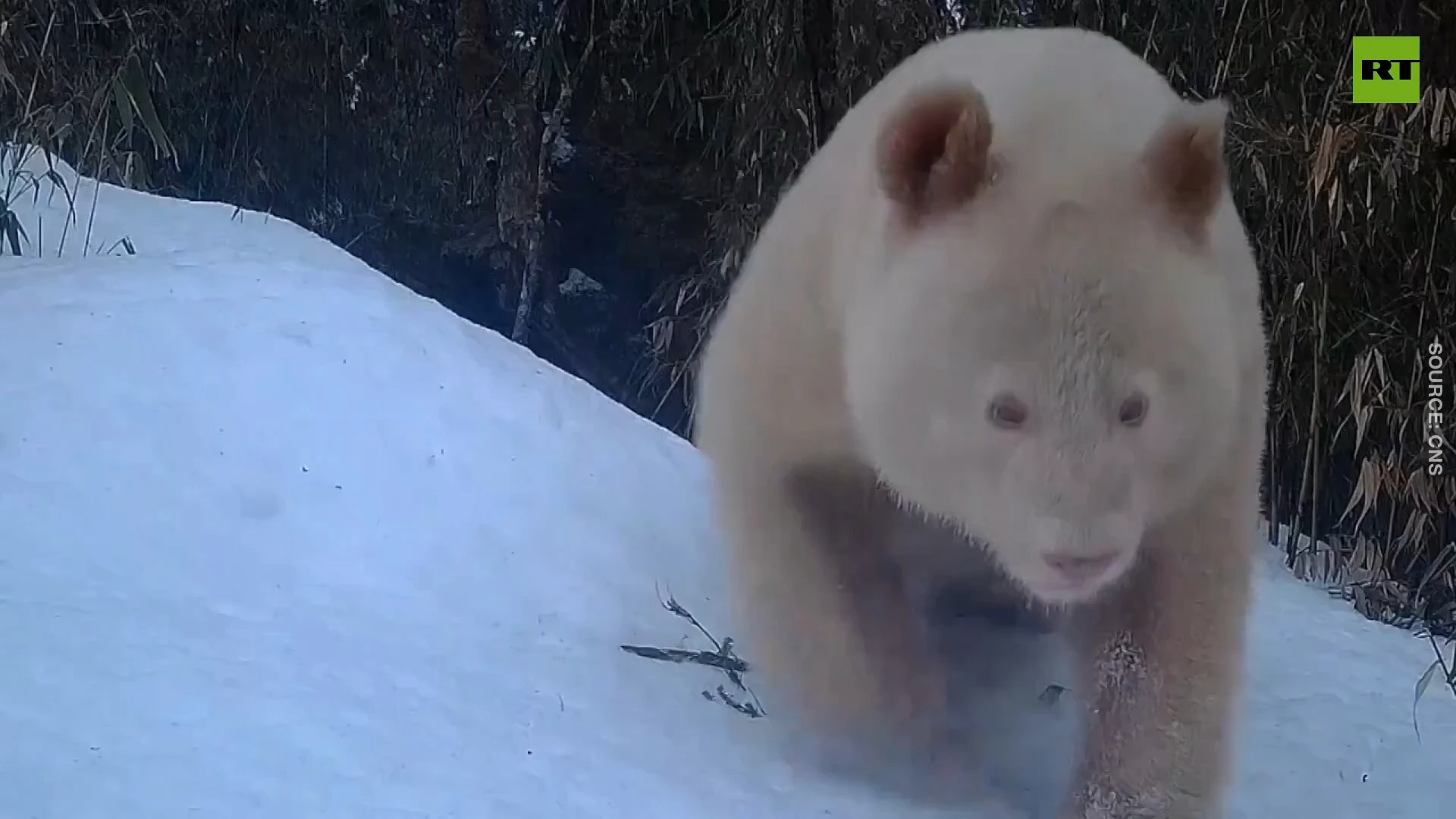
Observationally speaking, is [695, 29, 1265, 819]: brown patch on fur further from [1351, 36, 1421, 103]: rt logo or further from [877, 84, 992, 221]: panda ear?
[1351, 36, 1421, 103]: rt logo

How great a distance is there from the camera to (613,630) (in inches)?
79.8

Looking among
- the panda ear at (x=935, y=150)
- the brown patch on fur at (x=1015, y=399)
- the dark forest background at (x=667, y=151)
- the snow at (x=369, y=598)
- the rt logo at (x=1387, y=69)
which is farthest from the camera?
the dark forest background at (x=667, y=151)

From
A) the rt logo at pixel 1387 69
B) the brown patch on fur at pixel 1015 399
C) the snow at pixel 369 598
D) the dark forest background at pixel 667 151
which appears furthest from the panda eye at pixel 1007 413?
the rt logo at pixel 1387 69

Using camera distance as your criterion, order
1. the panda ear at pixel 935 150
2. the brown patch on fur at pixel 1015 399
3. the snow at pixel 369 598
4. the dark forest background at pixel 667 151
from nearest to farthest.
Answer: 1. the snow at pixel 369 598
2. the brown patch on fur at pixel 1015 399
3. the panda ear at pixel 935 150
4. the dark forest background at pixel 667 151

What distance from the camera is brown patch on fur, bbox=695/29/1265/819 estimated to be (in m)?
1.50

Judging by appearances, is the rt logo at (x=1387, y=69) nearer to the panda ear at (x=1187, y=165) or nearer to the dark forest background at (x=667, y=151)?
the dark forest background at (x=667, y=151)

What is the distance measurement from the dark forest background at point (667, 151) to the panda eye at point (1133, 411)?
1651 millimetres

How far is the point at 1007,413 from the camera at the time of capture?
58.9 inches

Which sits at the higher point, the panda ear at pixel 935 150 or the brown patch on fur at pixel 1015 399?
the panda ear at pixel 935 150

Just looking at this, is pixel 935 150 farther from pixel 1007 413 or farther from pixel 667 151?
pixel 667 151

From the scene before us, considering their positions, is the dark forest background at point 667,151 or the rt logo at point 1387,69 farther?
the dark forest background at point 667,151

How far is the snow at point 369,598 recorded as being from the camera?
139 centimetres

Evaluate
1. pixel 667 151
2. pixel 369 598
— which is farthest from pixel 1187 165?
pixel 667 151

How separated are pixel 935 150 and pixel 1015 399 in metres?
0.34
